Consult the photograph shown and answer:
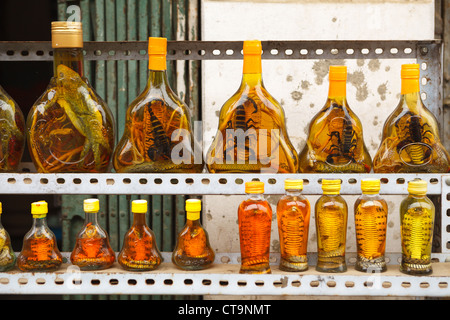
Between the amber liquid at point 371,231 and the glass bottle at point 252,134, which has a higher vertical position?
the glass bottle at point 252,134

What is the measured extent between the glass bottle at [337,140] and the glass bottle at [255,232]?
0.12m

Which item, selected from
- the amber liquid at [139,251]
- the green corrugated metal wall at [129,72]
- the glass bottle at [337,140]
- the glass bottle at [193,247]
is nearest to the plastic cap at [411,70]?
the glass bottle at [337,140]

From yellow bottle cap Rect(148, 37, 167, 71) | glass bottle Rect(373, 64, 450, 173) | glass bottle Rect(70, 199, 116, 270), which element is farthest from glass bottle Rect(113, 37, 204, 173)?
glass bottle Rect(373, 64, 450, 173)

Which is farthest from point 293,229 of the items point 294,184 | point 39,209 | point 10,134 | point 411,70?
point 10,134

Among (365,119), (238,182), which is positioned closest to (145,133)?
(238,182)

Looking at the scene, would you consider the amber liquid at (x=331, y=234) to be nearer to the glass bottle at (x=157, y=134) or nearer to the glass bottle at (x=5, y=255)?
the glass bottle at (x=157, y=134)

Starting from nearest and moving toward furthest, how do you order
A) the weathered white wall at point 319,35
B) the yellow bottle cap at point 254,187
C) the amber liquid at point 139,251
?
1. the yellow bottle cap at point 254,187
2. the amber liquid at point 139,251
3. the weathered white wall at point 319,35

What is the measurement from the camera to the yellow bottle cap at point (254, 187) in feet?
2.74

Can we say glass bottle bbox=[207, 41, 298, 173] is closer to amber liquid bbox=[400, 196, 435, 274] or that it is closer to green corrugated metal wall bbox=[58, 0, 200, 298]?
amber liquid bbox=[400, 196, 435, 274]

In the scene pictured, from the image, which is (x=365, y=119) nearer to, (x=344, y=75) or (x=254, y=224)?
(x=344, y=75)

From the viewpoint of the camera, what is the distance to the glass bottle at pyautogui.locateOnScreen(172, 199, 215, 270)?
0.94 meters

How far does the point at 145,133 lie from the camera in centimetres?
93

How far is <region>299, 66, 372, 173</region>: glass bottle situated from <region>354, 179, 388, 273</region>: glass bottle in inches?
2.6

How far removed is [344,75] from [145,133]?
39 cm
